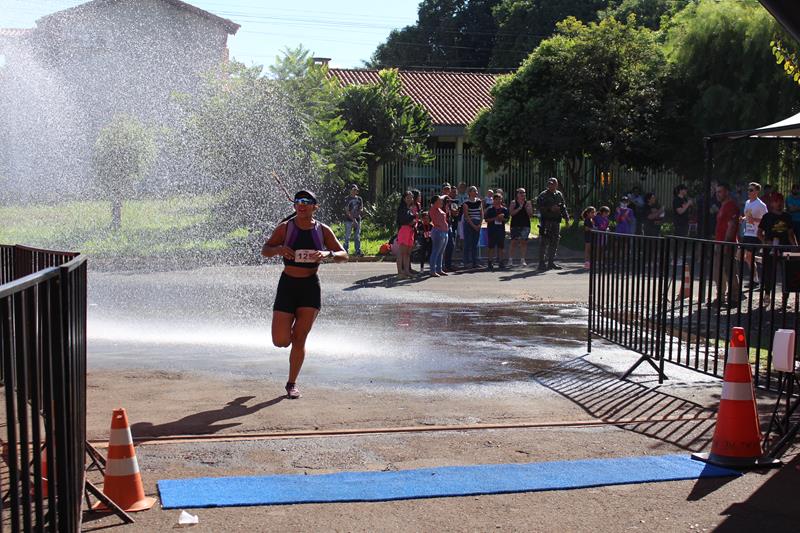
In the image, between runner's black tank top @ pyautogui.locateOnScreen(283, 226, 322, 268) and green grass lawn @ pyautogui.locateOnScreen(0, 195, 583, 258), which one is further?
green grass lawn @ pyautogui.locateOnScreen(0, 195, 583, 258)

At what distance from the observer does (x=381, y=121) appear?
30.9 metres

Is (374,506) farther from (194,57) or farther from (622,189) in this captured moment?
(194,57)

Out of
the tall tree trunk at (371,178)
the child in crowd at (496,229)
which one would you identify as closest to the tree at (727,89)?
the tall tree trunk at (371,178)

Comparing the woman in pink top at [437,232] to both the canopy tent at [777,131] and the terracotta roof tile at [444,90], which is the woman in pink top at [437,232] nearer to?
the canopy tent at [777,131]

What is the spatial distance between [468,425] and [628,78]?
2290 cm

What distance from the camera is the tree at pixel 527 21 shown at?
60844 mm

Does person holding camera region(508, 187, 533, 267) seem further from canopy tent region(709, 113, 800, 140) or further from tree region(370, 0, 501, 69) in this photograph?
tree region(370, 0, 501, 69)

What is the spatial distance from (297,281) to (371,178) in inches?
932

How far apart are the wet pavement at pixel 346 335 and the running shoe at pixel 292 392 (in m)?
0.61

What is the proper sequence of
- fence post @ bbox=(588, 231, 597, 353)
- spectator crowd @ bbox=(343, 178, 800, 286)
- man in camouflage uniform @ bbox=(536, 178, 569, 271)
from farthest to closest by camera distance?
man in camouflage uniform @ bbox=(536, 178, 569, 271)
spectator crowd @ bbox=(343, 178, 800, 286)
fence post @ bbox=(588, 231, 597, 353)

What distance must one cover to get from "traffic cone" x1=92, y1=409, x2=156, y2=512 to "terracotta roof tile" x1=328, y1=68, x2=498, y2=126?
34535mm

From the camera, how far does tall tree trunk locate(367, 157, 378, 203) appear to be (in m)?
31.3

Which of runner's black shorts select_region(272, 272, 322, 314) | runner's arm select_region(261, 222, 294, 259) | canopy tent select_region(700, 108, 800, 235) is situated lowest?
runner's black shorts select_region(272, 272, 322, 314)

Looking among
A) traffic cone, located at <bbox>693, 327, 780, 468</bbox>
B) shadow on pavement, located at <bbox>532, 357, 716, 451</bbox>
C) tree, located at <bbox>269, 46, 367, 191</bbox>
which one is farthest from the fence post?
tree, located at <bbox>269, 46, 367, 191</bbox>
